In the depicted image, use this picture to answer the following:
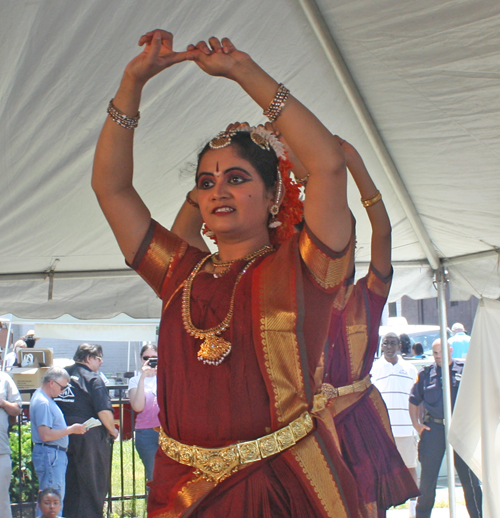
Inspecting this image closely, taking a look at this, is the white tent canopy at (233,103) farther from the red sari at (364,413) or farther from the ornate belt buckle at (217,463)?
the ornate belt buckle at (217,463)

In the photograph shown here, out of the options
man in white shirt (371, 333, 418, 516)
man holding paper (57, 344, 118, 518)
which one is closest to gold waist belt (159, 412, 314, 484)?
man holding paper (57, 344, 118, 518)

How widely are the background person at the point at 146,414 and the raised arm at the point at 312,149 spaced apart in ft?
16.8

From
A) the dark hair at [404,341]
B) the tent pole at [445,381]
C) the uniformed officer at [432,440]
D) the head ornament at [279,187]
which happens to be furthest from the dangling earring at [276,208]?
the dark hair at [404,341]

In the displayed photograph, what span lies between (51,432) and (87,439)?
400mm

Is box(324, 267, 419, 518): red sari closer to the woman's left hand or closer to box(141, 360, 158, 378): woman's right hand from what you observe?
the woman's left hand

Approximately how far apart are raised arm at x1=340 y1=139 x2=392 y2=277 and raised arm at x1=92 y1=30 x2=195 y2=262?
83 centimetres

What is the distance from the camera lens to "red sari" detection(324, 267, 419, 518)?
2.68m

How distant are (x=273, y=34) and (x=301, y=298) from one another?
64.6 inches

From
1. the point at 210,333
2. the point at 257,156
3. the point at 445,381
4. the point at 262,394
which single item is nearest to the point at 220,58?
the point at 257,156

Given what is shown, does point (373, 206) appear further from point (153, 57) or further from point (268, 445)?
point (268, 445)

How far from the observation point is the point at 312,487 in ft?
4.38

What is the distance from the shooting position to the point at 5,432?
5.50 metres

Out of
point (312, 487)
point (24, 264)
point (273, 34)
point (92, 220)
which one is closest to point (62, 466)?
point (24, 264)

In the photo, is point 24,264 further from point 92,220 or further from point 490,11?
point 490,11
